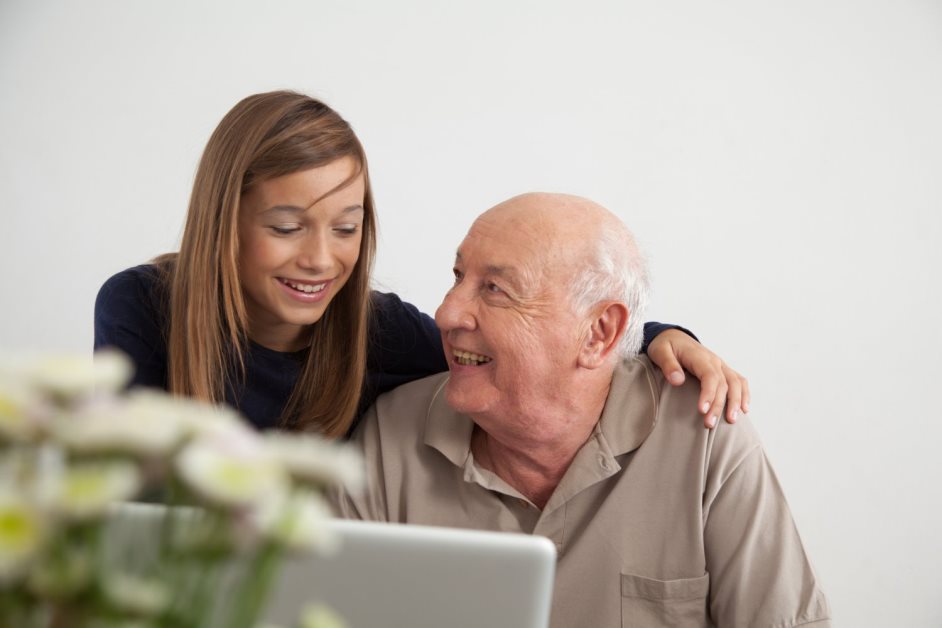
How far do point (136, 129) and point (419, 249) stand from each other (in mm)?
983

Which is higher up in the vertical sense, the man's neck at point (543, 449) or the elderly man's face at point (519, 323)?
the elderly man's face at point (519, 323)

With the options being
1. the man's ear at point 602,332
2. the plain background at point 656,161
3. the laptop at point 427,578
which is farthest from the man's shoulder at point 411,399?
the plain background at point 656,161

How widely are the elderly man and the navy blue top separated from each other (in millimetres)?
277

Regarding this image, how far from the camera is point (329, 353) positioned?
2.14 m

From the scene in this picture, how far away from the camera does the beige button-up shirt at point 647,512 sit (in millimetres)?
1636

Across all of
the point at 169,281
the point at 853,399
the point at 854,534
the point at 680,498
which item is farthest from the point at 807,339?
the point at 169,281

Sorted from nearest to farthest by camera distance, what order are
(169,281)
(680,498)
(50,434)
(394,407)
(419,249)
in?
(50,434)
(680,498)
(394,407)
(169,281)
(419,249)

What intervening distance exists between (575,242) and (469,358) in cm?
28

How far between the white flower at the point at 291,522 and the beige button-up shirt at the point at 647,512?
1.27m

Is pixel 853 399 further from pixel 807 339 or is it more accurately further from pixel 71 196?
pixel 71 196

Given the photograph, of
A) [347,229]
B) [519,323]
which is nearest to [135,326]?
[347,229]

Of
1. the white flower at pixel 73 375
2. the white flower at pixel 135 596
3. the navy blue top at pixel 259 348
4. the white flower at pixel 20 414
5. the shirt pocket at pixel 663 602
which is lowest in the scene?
the shirt pocket at pixel 663 602

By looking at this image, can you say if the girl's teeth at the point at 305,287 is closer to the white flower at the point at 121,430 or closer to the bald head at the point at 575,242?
the bald head at the point at 575,242

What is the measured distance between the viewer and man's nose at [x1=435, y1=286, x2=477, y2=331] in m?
1.73
